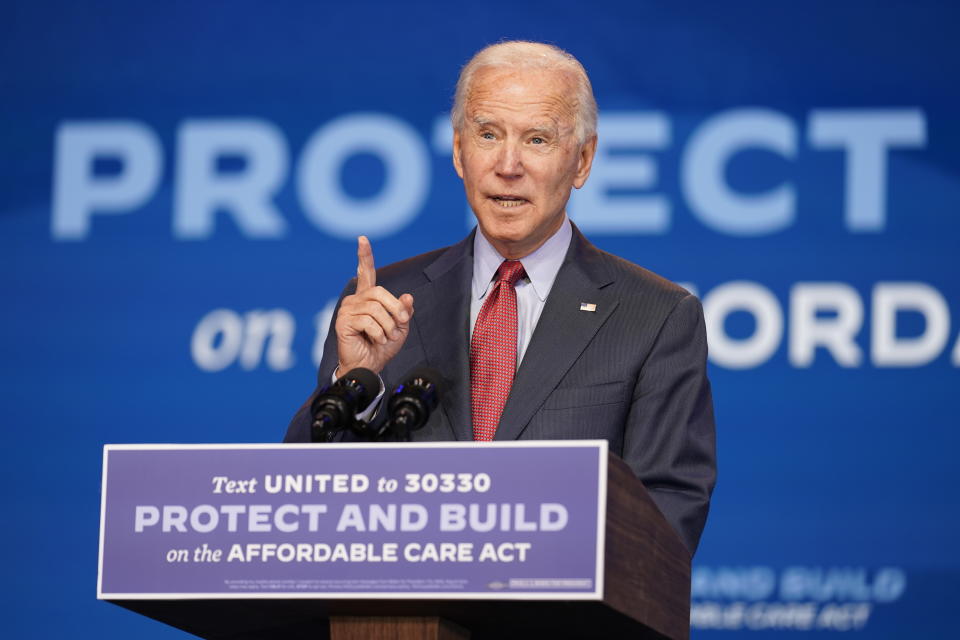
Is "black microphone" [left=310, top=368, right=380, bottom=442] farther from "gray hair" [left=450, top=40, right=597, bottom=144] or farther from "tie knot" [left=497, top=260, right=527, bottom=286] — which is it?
"gray hair" [left=450, top=40, right=597, bottom=144]

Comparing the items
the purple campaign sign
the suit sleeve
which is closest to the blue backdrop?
the suit sleeve

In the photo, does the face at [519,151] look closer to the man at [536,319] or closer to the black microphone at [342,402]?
the man at [536,319]

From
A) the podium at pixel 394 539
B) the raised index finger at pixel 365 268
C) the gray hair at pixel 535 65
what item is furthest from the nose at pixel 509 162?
the podium at pixel 394 539

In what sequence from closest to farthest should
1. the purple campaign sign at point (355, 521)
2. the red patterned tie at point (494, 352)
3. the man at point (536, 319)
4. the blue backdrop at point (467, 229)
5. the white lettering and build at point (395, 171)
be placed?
the purple campaign sign at point (355, 521)
the man at point (536, 319)
the red patterned tie at point (494, 352)
the blue backdrop at point (467, 229)
the white lettering and build at point (395, 171)

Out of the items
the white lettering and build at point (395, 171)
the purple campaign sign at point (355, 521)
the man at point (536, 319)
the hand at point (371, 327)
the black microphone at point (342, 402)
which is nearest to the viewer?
the purple campaign sign at point (355, 521)

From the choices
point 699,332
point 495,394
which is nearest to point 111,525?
point 495,394

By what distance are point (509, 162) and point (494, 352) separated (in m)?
0.35

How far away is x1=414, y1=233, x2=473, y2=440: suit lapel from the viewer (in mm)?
2434

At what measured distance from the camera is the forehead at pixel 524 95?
262 centimetres

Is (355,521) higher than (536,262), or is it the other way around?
(536,262)

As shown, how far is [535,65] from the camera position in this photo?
2.64 meters

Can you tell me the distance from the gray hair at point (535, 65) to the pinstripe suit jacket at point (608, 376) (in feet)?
0.99

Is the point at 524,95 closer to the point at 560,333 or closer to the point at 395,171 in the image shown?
the point at 560,333

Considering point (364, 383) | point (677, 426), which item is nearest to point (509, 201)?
point (677, 426)
